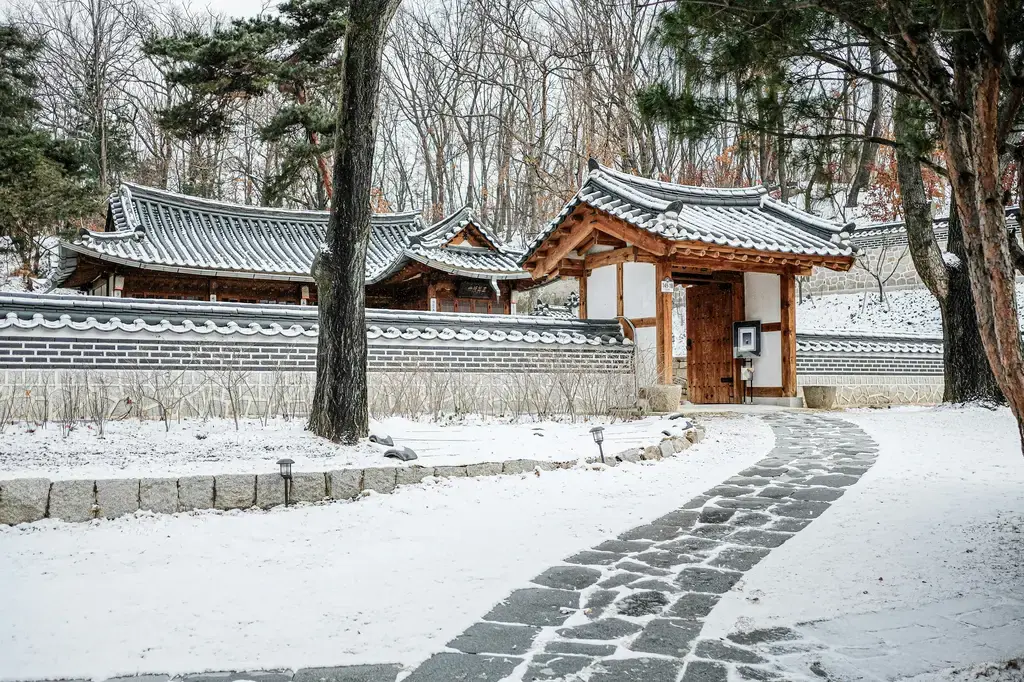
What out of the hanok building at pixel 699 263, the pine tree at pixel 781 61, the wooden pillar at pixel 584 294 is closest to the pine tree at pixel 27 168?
the hanok building at pixel 699 263

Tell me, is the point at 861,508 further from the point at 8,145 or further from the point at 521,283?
the point at 8,145

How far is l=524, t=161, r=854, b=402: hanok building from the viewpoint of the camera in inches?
435

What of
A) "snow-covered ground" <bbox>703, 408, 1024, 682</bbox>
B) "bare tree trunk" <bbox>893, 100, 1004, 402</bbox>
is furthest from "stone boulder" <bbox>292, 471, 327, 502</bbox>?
"bare tree trunk" <bbox>893, 100, 1004, 402</bbox>

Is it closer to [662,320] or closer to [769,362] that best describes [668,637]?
[662,320]

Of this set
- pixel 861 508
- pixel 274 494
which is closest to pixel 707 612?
pixel 861 508

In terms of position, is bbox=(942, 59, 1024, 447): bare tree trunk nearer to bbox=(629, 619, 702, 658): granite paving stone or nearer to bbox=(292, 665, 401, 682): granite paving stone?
bbox=(629, 619, 702, 658): granite paving stone

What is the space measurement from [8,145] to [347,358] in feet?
52.7

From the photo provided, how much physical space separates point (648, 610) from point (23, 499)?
3883 millimetres

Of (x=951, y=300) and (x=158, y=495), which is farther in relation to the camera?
(x=951, y=300)

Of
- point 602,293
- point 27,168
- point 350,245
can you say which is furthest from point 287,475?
point 27,168

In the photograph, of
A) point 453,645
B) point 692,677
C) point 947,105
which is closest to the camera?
point 692,677

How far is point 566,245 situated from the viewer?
41.5 feet

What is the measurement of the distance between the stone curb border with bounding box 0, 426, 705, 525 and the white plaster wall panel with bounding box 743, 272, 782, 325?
336 inches

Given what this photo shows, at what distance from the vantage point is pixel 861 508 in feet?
16.1
